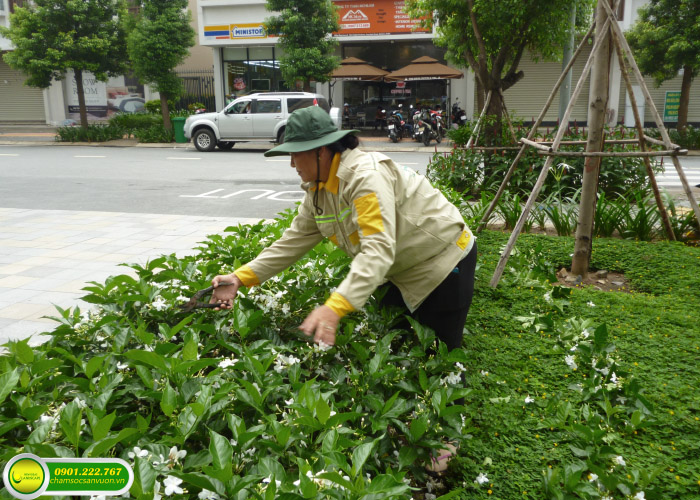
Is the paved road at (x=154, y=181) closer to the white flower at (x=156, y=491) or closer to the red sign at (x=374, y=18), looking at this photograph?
the white flower at (x=156, y=491)

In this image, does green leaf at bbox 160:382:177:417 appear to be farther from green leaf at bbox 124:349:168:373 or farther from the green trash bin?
the green trash bin

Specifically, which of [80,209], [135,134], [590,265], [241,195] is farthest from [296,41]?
[590,265]

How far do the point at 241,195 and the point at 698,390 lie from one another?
30.4ft

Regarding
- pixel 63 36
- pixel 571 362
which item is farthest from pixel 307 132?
pixel 63 36

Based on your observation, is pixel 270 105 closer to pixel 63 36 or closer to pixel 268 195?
pixel 63 36

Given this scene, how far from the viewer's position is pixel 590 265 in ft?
16.9

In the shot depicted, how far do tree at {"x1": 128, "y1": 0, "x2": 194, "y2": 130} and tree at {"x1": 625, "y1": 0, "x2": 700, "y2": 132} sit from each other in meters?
15.7

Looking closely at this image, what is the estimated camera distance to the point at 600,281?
4.96 meters

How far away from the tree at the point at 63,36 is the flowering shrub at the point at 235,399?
74.2 ft

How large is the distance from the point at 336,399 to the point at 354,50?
2605 centimetres

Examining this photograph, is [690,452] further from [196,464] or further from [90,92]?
[90,92]

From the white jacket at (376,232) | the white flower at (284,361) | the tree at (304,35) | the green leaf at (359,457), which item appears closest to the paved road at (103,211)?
the white jacket at (376,232)

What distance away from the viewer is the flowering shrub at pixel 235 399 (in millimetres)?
1602

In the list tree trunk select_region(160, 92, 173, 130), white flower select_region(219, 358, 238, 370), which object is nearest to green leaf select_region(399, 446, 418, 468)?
white flower select_region(219, 358, 238, 370)
